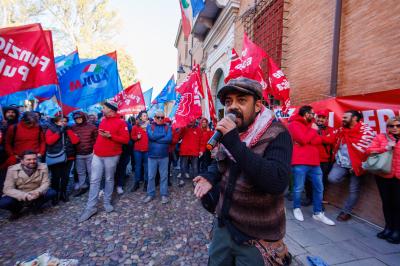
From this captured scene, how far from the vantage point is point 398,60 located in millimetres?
3572

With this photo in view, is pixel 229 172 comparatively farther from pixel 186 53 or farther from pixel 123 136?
pixel 186 53

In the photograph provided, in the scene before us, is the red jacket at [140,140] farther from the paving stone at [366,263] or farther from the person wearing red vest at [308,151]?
the paving stone at [366,263]

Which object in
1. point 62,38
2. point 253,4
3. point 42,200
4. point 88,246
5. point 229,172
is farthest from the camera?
point 62,38

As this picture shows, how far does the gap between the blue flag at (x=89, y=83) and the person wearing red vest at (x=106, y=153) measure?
1994 mm

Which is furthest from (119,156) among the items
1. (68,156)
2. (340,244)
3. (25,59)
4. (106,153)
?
(340,244)

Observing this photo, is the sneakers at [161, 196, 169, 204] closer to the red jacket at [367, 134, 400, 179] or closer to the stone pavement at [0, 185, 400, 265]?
the stone pavement at [0, 185, 400, 265]

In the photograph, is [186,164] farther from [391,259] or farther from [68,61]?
[68,61]

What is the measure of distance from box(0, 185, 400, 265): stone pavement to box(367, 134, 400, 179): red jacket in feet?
3.74

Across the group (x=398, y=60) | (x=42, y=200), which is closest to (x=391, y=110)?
(x=398, y=60)

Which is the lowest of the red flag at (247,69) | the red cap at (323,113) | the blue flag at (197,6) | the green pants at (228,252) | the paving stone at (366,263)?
the paving stone at (366,263)

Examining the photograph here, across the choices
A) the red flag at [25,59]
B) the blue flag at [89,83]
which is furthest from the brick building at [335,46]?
the red flag at [25,59]

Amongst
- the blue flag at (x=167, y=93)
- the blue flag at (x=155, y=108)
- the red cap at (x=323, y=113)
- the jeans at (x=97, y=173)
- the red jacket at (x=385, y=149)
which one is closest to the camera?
the red jacket at (x=385, y=149)

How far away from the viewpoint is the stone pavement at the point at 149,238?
3.09 metres

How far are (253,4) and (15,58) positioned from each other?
7.72m
